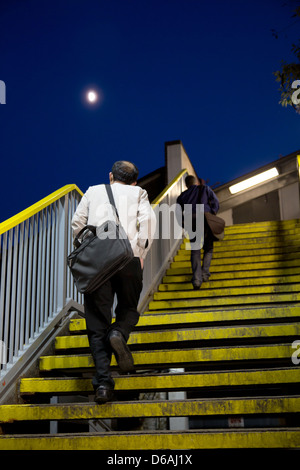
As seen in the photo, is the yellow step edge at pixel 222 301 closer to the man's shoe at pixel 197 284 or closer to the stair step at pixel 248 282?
the man's shoe at pixel 197 284

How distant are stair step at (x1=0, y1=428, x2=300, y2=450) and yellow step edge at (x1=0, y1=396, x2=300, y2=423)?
0.18 metres

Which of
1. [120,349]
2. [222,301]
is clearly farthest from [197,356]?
[222,301]

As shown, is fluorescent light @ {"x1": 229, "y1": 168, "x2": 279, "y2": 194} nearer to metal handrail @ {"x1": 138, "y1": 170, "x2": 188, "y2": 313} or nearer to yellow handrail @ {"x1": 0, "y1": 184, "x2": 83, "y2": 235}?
metal handrail @ {"x1": 138, "y1": 170, "x2": 188, "y2": 313}

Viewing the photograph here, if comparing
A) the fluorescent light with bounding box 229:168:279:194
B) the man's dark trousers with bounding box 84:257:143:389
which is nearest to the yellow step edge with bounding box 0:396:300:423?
the man's dark trousers with bounding box 84:257:143:389

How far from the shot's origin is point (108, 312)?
3.34 meters

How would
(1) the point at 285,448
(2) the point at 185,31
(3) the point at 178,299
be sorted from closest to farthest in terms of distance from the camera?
(1) the point at 285,448, (3) the point at 178,299, (2) the point at 185,31

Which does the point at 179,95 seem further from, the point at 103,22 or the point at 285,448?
the point at 285,448

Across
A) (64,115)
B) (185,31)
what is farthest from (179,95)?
Answer: (64,115)

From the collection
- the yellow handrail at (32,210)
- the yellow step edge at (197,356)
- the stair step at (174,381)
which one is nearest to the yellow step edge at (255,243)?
the yellow handrail at (32,210)

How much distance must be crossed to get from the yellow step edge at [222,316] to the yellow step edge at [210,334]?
0.35 metres

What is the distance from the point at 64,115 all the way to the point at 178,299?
298 ft

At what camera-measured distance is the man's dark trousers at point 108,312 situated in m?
3.19

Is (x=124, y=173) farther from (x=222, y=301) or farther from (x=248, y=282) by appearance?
(x=248, y=282)

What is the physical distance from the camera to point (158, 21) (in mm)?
114812
